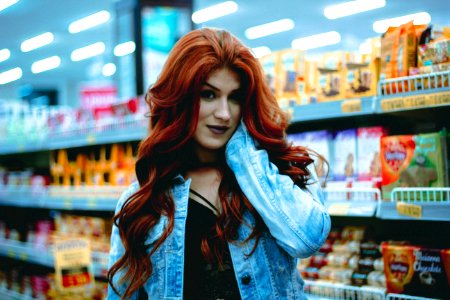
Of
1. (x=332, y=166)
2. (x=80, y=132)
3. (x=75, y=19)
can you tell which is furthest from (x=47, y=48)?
(x=332, y=166)

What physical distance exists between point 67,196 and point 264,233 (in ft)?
7.61

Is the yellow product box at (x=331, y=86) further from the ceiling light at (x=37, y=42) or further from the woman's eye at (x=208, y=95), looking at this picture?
the ceiling light at (x=37, y=42)

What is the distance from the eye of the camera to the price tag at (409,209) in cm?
164

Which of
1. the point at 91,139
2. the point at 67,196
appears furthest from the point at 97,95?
the point at 91,139

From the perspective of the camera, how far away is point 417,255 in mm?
1741

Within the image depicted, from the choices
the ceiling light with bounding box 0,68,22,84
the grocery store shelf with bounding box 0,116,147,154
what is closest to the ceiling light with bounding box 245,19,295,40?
the ceiling light with bounding box 0,68,22,84

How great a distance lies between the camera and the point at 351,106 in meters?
1.88

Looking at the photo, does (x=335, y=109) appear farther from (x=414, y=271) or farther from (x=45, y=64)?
(x=45, y=64)

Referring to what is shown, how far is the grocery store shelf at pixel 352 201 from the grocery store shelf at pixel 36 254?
160 cm

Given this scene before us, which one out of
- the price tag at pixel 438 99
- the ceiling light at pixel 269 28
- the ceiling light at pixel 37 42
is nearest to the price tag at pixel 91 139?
the price tag at pixel 438 99

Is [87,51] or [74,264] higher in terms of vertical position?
[87,51]

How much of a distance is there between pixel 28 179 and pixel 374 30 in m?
8.63

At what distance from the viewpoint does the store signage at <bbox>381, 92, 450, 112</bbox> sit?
5.26 ft

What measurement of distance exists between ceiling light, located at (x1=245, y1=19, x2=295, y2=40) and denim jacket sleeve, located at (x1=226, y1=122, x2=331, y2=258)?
31.5 ft
